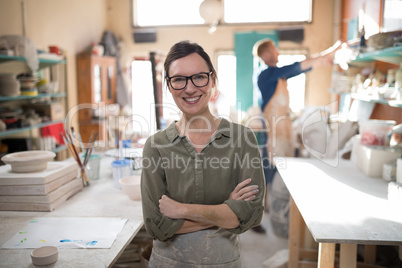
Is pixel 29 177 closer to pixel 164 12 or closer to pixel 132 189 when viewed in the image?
pixel 132 189

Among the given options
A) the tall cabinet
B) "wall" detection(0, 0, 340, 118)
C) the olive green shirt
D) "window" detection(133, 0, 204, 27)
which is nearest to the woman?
the olive green shirt

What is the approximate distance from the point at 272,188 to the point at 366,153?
124 centimetres

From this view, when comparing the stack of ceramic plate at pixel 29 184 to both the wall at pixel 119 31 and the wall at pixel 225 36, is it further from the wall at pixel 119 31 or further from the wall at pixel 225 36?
the wall at pixel 225 36

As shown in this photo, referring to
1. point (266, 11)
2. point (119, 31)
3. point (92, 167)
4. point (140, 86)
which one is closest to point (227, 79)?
point (266, 11)

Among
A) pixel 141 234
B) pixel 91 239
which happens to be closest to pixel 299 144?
pixel 141 234

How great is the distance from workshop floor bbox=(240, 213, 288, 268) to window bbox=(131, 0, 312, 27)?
4.64m

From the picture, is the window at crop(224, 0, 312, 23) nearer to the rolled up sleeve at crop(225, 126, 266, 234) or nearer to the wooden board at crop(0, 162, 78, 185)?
the wooden board at crop(0, 162, 78, 185)

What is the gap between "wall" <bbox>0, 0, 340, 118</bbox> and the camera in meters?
5.14

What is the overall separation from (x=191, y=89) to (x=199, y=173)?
33cm

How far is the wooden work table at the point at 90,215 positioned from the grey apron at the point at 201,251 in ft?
0.65

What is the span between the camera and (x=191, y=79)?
129cm

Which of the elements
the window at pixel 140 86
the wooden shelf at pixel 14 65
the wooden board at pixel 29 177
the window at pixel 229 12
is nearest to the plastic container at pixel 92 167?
the wooden board at pixel 29 177

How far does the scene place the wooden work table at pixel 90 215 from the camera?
4.05 feet

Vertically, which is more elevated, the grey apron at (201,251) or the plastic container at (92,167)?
the plastic container at (92,167)
